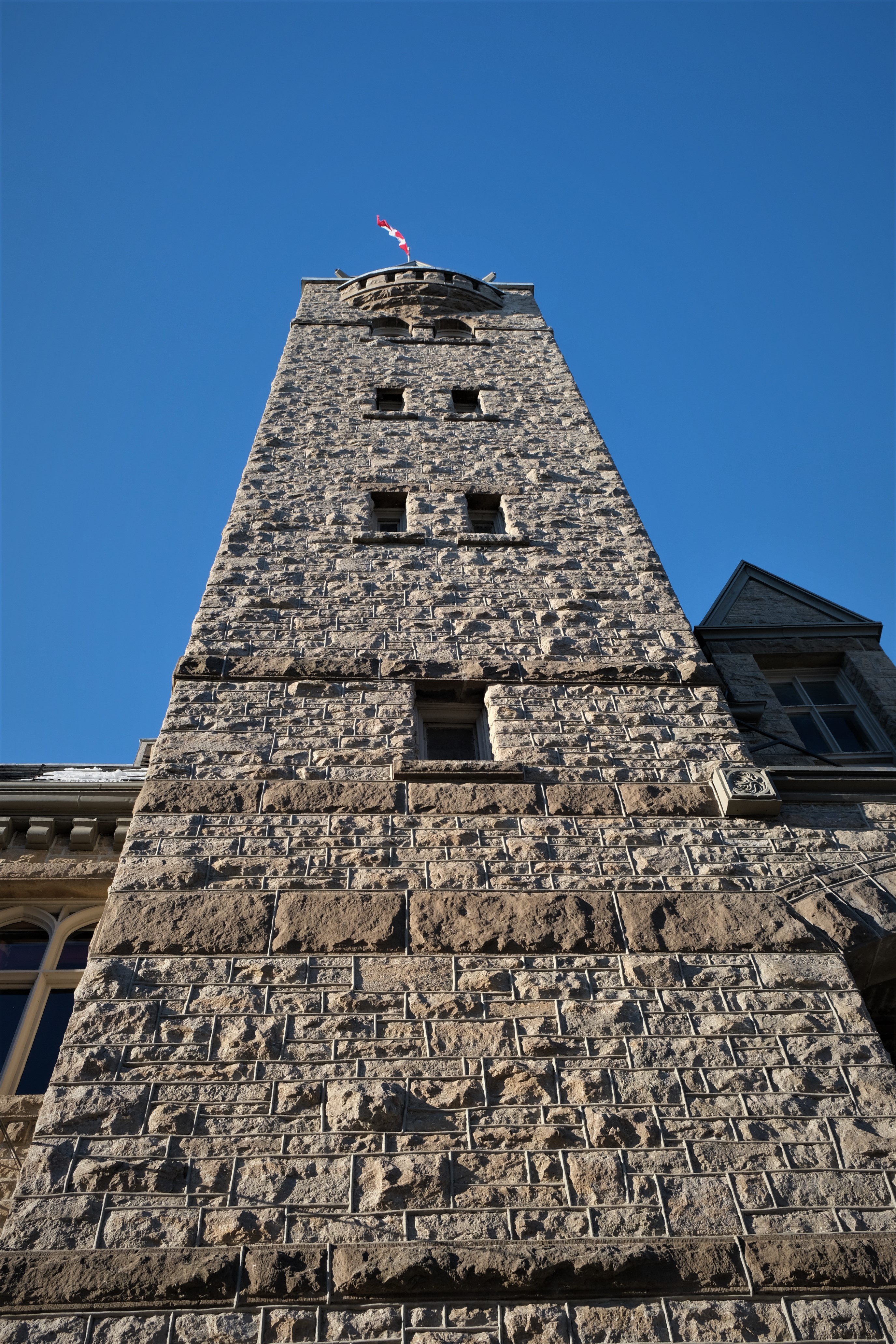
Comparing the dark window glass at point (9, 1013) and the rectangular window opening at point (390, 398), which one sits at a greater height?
the rectangular window opening at point (390, 398)

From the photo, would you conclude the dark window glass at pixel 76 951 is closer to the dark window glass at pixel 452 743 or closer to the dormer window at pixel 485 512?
the dark window glass at pixel 452 743

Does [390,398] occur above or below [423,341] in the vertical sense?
below

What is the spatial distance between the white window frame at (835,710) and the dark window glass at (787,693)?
0.01m

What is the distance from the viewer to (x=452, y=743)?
26.3ft

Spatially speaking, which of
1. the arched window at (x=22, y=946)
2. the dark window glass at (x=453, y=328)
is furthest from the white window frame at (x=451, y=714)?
the dark window glass at (x=453, y=328)

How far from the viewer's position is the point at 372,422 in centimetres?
1240

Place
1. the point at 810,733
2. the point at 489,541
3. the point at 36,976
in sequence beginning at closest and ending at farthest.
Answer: the point at 36,976 → the point at 489,541 → the point at 810,733

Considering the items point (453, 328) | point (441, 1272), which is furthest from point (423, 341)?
point (441, 1272)

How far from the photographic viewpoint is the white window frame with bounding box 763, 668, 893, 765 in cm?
964

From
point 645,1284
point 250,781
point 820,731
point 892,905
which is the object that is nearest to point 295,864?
point 250,781

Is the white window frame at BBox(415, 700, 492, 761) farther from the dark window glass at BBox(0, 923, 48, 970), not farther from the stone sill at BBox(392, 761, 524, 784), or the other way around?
the dark window glass at BBox(0, 923, 48, 970)

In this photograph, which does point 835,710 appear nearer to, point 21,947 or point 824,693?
point 824,693

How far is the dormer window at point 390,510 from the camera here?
10.7 meters

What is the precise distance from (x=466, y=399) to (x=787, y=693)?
577 centimetres
